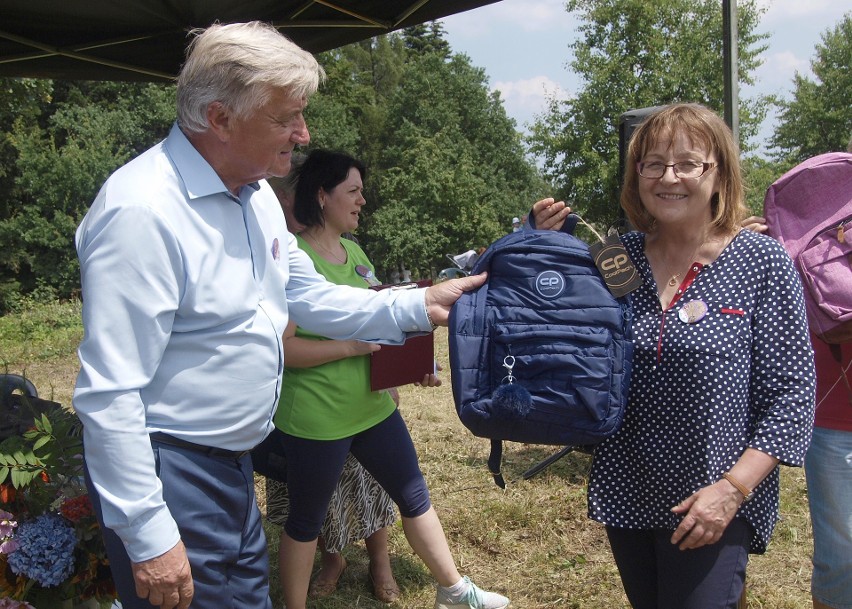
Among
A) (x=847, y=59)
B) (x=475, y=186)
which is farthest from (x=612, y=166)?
(x=847, y=59)

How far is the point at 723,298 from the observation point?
1.82 metres

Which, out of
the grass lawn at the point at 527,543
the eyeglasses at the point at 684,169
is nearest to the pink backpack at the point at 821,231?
the eyeglasses at the point at 684,169

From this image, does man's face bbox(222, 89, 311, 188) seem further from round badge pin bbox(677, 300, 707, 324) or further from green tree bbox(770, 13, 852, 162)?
green tree bbox(770, 13, 852, 162)

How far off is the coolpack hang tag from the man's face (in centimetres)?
78

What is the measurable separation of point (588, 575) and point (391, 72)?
44616mm

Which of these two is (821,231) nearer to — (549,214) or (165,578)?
(549,214)

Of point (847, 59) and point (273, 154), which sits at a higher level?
point (847, 59)

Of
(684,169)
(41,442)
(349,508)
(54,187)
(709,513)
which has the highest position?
(54,187)

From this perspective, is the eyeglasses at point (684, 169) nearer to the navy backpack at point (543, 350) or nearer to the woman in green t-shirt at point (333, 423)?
→ the navy backpack at point (543, 350)

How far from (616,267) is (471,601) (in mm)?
1749

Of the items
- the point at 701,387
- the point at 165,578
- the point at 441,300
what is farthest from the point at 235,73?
the point at 701,387

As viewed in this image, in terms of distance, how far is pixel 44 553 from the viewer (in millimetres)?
2414

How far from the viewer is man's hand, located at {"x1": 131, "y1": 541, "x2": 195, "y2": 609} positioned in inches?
63.2

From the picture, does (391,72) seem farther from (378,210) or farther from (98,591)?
(98,591)
